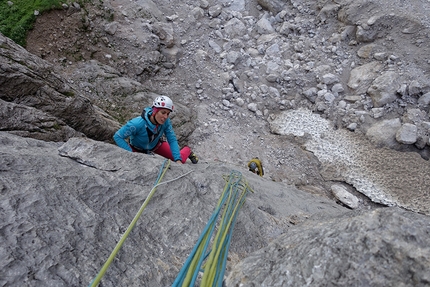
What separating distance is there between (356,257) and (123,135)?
14.9ft

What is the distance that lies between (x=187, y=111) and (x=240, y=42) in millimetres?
4850

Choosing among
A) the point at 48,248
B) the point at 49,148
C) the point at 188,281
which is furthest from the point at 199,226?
the point at 49,148

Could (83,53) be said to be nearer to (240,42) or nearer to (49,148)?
(240,42)

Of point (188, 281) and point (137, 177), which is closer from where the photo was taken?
point (188, 281)

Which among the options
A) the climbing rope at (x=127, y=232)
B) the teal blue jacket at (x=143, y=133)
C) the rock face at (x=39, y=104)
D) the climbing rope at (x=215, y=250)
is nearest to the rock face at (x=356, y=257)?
the climbing rope at (x=215, y=250)

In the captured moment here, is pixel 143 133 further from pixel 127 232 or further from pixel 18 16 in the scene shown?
pixel 18 16

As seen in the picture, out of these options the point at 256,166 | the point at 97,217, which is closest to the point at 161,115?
the point at 97,217

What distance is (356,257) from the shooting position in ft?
6.92

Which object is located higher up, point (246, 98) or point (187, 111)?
point (246, 98)

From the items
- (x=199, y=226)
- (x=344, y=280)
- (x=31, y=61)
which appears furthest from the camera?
(x=31, y=61)

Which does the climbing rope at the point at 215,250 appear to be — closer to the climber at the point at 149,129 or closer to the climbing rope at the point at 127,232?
the climbing rope at the point at 127,232

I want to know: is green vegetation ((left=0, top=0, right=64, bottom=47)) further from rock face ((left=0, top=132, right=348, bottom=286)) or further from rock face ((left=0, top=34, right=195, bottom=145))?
rock face ((left=0, top=132, right=348, bottom=286))

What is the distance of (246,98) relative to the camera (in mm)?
12727

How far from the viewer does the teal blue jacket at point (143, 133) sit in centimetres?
555
